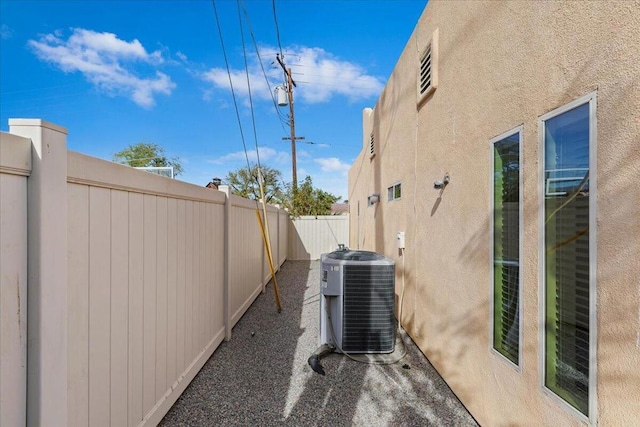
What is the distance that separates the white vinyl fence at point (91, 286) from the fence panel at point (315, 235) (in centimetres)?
872

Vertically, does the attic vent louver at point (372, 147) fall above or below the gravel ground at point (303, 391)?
above

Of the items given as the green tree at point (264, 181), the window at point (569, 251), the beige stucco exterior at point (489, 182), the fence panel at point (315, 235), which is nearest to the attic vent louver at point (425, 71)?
the beige stucco exterior at point (489, 182)

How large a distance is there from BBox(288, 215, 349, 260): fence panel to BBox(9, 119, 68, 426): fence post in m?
10.5

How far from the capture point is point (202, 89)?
10.8 metres

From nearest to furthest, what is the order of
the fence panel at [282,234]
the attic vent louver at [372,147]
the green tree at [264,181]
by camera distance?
1. the attic vent louver at [372,147]
2. the fence panel at [282,234]
3. the green tree at [264,181]

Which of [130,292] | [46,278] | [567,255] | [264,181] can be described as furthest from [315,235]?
[46,278]

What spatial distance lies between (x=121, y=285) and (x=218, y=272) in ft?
6.42

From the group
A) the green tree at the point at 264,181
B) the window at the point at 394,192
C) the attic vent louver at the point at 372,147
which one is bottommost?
the window at the point at 394,192

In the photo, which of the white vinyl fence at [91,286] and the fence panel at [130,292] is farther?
the fence panel at [130,292]

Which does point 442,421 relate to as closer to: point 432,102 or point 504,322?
point 504,322

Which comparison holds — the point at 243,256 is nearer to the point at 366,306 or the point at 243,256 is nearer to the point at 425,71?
the point at 366,306

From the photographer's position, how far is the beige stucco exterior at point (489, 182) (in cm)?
129

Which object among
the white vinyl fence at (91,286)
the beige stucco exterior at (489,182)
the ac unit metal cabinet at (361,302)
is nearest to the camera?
the white vinyl fence at (91,286)

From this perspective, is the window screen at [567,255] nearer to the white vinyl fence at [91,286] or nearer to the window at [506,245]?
the window at [506,245]
